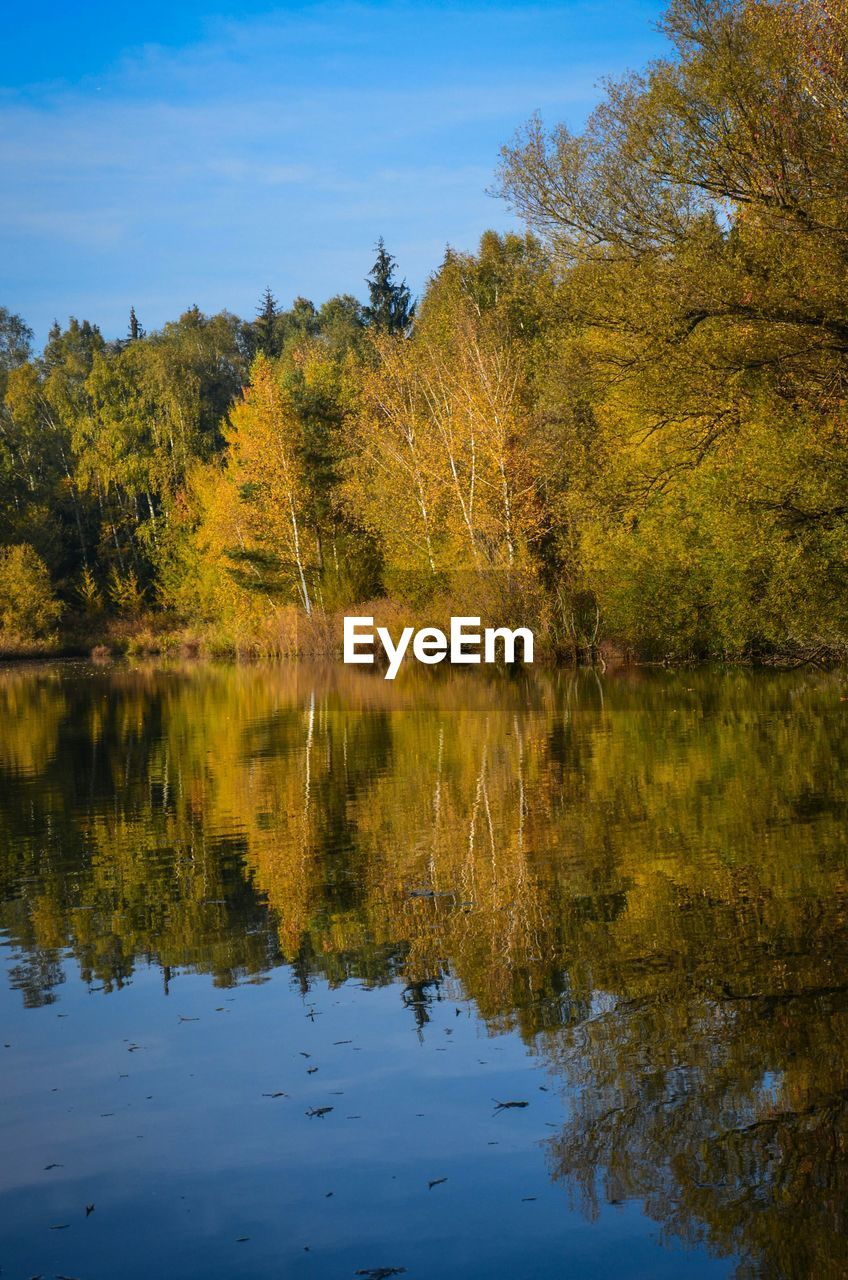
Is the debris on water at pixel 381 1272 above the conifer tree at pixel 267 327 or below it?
below

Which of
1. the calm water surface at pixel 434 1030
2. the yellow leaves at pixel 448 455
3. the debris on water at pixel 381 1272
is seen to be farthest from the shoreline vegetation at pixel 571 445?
the debris on water at pixel 381 1272

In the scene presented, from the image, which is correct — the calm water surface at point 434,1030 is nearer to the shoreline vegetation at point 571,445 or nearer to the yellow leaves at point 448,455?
the shoreline vegetation at point 571,445

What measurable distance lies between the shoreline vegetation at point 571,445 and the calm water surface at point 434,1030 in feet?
32.6

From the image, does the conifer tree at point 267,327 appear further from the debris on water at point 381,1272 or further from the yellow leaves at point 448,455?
the debris on water at point 381,1272

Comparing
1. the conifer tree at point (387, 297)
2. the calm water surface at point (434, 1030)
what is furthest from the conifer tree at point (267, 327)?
the calm water surface at point (434, 1030)

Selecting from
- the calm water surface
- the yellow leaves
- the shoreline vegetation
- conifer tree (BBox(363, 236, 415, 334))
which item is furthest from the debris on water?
conifer tree (BBox(363, 236, 415, 334))

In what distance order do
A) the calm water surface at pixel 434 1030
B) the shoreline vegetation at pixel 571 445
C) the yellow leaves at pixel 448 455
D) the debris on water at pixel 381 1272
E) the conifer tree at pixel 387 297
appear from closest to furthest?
1. the debris on water at pixel 381 1272
2. the calm water surface at pixel 434 1030
3. the shoreline vegetation at pixel 571 445
4. the yellow leaves at pixel 448 455
5. the conifer tree at pixel 387 297

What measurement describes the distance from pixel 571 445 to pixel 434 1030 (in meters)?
29.0

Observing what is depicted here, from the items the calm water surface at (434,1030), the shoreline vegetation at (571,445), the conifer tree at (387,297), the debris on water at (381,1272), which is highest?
the conifer tree at (387,297)

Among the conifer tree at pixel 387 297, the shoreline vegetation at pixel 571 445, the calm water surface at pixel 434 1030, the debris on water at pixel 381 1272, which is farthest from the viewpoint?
the conifer tree at pixel 387 297

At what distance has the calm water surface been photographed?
4711mm

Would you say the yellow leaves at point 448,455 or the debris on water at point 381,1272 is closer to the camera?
the debris on water at point 381,1272

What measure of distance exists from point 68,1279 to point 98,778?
45.8ft

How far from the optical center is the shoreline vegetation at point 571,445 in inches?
839
